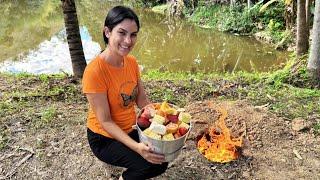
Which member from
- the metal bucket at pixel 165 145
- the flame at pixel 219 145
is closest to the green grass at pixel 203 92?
the flame at pixel 219 145

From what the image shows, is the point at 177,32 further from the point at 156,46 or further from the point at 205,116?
the point at 205,116

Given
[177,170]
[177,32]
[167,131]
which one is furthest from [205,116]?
[177,32]

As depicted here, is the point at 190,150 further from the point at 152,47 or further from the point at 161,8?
the point at 161,8

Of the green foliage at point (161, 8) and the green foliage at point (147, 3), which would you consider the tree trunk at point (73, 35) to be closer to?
the green foliage at point (161, 8)

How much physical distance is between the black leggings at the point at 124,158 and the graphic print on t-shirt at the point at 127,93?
0.32 metres

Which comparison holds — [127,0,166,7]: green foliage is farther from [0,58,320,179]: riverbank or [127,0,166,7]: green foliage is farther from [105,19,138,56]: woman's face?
[105,19,138,56]: woman's face

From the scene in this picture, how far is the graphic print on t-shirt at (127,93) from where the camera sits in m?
3.23

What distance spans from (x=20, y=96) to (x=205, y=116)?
8.76 feet

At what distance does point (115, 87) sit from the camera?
3170mm

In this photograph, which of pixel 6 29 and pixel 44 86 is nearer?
pixel 44 86

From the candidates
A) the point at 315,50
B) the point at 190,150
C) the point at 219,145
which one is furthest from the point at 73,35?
the point at 315,50

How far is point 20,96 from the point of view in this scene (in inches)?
225

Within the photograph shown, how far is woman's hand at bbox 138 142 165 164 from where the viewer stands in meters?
2.93

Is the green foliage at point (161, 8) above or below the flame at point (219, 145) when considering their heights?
above
